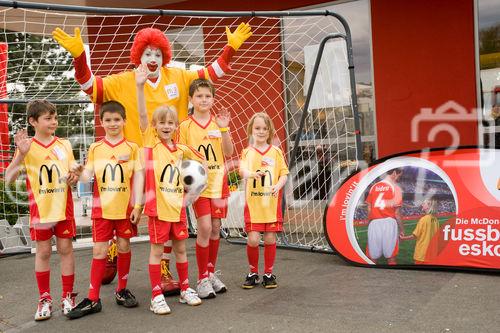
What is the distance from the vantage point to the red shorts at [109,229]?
11.8 ft

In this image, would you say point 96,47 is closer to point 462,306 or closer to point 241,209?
point 241,209

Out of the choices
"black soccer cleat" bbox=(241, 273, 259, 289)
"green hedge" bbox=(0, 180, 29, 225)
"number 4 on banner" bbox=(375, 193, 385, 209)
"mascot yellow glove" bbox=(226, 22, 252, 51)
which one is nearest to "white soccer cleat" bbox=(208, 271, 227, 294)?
"black soccer cleat" bbox=(241, 273, 259, 289)

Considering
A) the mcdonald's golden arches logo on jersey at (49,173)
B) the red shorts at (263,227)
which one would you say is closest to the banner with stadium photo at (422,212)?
the red shorts at (263,227)

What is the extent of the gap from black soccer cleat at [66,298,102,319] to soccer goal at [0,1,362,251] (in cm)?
288

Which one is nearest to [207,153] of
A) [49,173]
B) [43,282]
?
[49,173]

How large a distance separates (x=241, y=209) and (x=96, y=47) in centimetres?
301

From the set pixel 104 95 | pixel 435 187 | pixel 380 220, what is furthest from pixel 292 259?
pixel 104 95

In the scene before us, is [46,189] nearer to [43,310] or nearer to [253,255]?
[43,310]

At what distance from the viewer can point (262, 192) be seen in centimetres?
411

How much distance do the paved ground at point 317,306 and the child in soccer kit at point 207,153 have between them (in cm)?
33

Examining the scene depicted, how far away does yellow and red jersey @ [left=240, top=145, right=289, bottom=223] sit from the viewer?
411 centimetres

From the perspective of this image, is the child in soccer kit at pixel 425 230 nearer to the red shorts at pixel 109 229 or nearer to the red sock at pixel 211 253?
the red sock at pixel 211 253

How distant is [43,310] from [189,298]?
99cm

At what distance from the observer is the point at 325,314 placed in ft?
10.9
